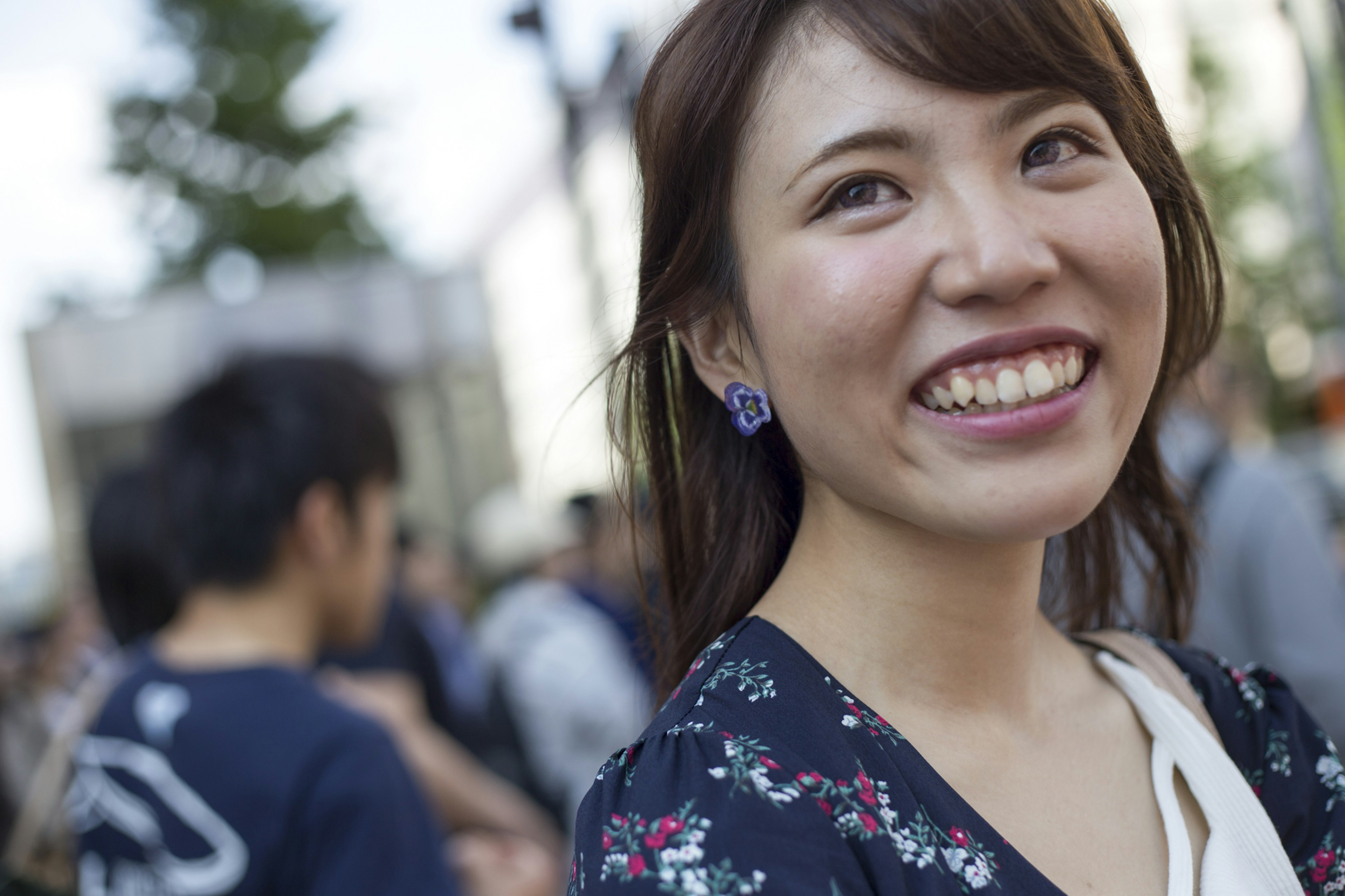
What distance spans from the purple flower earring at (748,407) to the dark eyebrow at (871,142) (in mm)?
291

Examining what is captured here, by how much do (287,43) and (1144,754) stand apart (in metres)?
20.8

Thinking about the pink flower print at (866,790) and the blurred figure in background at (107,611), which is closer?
the pink flower print at (866,790)

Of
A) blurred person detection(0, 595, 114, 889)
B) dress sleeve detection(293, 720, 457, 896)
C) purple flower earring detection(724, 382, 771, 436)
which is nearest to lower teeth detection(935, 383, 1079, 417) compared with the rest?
purple flower earring detection(724, 382, 771, 436)

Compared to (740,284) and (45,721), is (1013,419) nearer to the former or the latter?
(740,284)

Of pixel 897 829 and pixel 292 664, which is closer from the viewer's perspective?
pixel 897 829

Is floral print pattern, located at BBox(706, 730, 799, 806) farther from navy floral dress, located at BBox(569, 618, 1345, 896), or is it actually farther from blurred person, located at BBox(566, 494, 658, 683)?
blurred person, located at BBox(566, 494, 658, 683)

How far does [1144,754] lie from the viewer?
4.83ft

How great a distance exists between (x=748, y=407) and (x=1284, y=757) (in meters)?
0.87

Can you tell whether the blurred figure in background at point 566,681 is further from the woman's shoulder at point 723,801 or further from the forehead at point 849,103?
the forehead at point 849,103

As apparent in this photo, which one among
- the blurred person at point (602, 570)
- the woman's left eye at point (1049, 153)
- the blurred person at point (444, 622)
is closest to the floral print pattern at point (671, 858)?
the woman's left eye at point (1049, 153)

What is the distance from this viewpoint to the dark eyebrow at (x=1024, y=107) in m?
1.22

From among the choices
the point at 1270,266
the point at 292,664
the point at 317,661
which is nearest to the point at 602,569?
the point at 317,661

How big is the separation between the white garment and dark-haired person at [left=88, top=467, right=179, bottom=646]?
8.19 ft

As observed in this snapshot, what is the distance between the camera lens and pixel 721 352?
144cm
